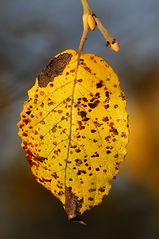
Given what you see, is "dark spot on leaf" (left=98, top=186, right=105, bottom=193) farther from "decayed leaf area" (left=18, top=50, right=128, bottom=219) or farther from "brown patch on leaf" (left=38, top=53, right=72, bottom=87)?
"brown patch on leaf" (left=38, top=53, right=72, bottom=87)

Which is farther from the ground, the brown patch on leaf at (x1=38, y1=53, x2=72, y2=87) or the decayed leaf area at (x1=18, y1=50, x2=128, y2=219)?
the brown patch on leaf at (x1=38, y1=53, x2=72, y2=87)

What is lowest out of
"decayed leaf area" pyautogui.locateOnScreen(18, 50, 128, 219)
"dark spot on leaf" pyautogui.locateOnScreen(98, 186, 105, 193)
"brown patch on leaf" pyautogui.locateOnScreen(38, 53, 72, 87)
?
"dark spot on leaf" pyautogui.locateOnScreen(98, 186, 105, 193)

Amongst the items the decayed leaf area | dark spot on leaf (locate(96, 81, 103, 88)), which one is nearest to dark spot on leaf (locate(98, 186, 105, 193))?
the decayed leaf area

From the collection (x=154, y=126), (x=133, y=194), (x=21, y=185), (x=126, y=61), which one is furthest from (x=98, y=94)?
(x=133, y=194)

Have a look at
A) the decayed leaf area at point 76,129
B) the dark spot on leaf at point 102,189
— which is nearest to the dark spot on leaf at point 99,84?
the decayed leaf area at point 76,129

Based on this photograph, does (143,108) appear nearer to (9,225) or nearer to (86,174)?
(9,225)

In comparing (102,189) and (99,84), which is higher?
(99,84)

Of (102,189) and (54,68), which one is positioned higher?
(54,68)
